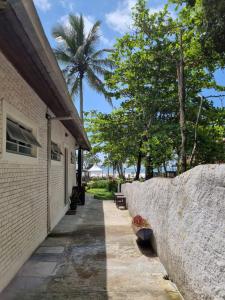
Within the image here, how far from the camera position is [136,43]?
15.1 meters

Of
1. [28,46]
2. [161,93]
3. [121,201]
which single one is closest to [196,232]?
[28,46]

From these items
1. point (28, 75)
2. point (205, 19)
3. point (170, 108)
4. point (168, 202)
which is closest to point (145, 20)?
point (205, 19)

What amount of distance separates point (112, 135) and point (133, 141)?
113cm

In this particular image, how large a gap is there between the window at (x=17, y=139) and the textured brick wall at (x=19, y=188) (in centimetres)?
16

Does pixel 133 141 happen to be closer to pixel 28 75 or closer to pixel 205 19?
pixel 205 19

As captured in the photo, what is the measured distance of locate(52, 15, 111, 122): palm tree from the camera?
28.9 metres

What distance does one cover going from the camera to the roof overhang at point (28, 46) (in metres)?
3.43

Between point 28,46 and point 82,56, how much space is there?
81.6ft

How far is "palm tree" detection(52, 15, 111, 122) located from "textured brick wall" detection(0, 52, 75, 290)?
20944 mm

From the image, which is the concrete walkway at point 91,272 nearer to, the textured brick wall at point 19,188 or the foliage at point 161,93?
the textured brick wall at point 19,188

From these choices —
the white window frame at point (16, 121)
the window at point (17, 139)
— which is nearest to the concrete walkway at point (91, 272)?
the white window frame at point (16, 121)

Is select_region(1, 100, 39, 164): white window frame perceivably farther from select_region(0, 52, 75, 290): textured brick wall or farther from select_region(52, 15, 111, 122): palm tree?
select_region(52, 15, 111, 122): palm tree

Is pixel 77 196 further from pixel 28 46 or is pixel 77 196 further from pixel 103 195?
pixel 28 46

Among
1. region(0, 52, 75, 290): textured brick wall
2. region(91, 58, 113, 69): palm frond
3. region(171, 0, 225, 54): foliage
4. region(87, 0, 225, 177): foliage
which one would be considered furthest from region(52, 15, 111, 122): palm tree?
region(0, 52, 75, 290): textured brick wall
